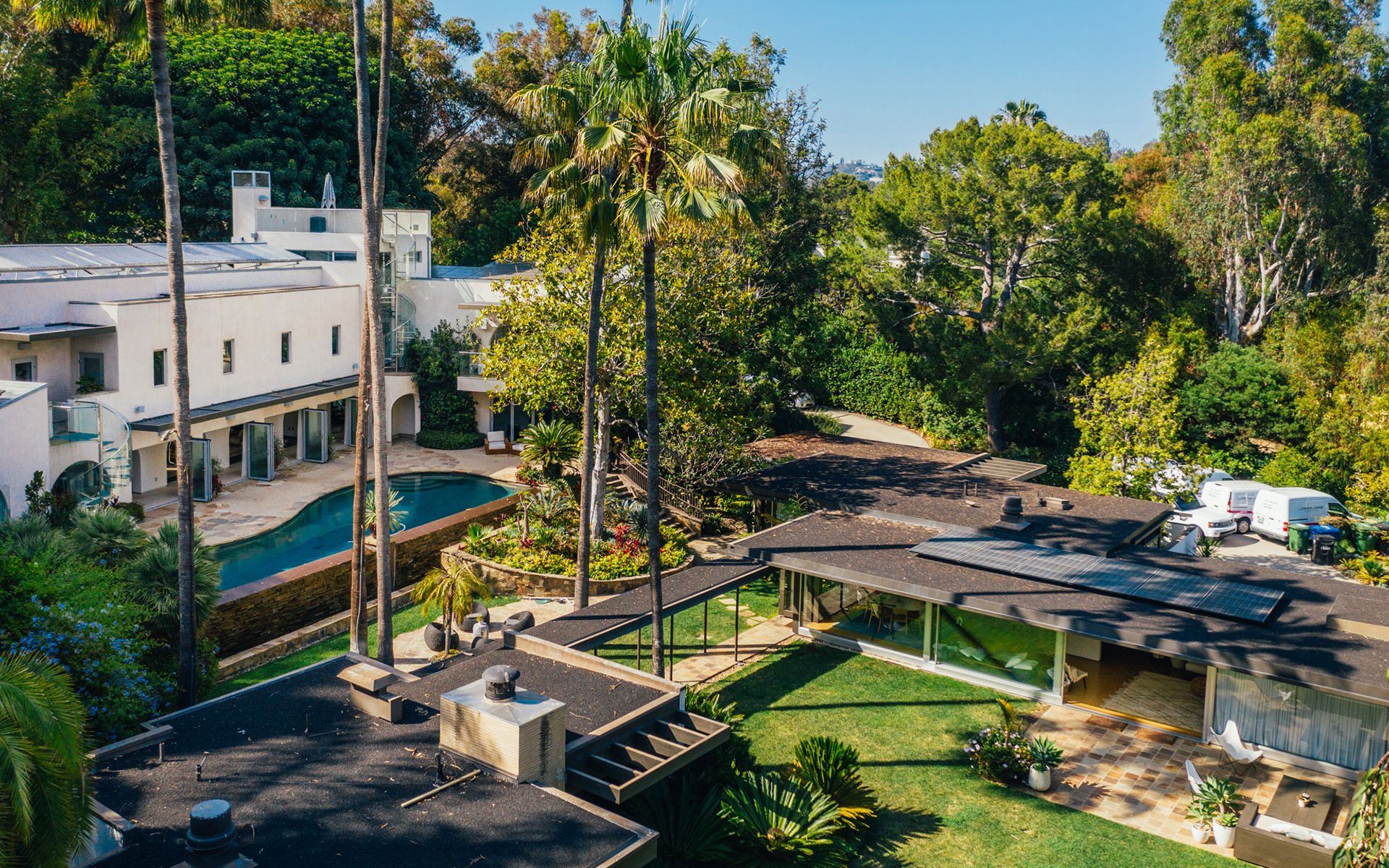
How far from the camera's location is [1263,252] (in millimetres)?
38938

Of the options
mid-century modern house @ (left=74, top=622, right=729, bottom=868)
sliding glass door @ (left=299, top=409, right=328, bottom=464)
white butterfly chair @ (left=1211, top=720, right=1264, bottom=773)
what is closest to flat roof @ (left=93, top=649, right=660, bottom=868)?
mid-century modern house @ (left=74, top=622, right=729, bottom=868)

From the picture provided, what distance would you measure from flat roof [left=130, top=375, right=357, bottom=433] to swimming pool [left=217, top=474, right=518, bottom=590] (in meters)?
3.87

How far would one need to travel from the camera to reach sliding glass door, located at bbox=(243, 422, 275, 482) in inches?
1298

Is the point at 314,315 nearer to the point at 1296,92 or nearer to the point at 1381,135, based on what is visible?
the point at 1296,92

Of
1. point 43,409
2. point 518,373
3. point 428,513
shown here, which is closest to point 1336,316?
point 518,373

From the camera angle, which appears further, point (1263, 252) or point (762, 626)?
point (1263, 252)

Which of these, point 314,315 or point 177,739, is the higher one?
point 314,315

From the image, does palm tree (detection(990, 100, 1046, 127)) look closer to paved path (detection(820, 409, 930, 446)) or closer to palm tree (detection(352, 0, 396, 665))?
paved path (detection(820, 409, 930, 446))

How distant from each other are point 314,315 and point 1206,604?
98.6ft

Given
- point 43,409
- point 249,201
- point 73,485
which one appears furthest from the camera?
point 249,201

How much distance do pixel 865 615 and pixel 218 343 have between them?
22.1 m

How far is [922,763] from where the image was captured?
16.7m

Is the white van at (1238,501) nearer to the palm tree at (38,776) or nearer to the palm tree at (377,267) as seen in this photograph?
the palm tree at (377,267)

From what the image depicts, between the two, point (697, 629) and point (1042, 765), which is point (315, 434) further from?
point (1042, 765)
